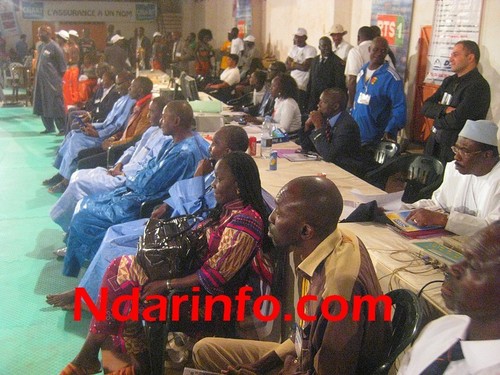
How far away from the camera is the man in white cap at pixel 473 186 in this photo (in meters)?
2.29

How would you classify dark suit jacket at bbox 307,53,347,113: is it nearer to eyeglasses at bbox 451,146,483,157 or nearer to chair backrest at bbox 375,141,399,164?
chair backrest at bbox 375,141,399,164

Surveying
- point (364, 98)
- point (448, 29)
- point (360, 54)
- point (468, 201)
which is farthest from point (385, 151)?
point (360, 54)

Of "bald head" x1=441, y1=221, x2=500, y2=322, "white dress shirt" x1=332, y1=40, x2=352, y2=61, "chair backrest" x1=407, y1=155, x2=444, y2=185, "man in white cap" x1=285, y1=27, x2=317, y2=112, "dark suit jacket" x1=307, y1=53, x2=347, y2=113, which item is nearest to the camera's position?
"bald head" x1=441, y1=221, x2=500, y2=322

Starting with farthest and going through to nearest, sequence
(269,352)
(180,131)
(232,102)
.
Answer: (232,102) → (180,131) → (269,352)

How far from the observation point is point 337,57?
6.21 meters

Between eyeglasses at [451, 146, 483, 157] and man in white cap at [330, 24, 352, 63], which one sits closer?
eyeglasses at [451, 146, 483, 157]

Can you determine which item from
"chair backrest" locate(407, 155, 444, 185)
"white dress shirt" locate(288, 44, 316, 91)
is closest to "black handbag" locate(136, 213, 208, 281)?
"chair backrest" locate(407, 155, 444, 185)

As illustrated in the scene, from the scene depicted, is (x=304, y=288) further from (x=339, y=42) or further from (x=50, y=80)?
(x=50, y=80)

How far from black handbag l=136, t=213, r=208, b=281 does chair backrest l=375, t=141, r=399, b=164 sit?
6.88ft

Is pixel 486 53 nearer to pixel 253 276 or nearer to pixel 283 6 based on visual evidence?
pixel 253 276

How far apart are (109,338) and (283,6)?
802 centimetres

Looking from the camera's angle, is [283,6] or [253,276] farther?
[283,6]

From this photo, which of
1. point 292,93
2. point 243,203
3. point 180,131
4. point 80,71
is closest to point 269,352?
point 243,203

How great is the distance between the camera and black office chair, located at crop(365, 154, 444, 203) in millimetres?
3258
